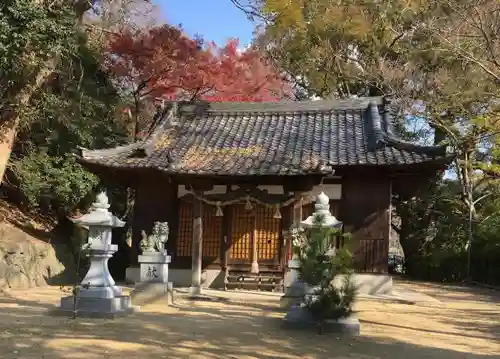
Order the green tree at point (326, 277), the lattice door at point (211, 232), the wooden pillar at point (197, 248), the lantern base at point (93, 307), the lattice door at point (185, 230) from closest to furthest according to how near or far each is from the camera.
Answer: the green tree at point (326, 277) < the lantern base at point (93, 307) < the wooden pillar at point (197, 248) < the lattice door at point (211, 232) < the lattice door at point (185, 230)

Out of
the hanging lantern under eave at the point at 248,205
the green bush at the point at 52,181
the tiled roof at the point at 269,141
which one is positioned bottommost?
the hanging lantern under eave at the point at 248,205

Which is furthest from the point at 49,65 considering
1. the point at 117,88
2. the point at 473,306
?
the point at 473,306

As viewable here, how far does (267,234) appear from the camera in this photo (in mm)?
14281

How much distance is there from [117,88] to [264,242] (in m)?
Result: 10.0

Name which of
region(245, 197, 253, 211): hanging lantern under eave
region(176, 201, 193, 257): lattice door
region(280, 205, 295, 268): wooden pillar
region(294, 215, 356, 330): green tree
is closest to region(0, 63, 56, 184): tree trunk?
region(176, 201, 193, 257): lattice door

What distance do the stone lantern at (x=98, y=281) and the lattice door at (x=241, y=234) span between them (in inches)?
197

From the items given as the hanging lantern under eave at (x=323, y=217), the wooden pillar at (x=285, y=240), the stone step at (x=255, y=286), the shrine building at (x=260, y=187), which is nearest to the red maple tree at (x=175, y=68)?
the shrine building at (x=260, y=187)

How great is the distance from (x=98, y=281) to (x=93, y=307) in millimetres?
474

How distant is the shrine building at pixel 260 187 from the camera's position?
1327 centimetres

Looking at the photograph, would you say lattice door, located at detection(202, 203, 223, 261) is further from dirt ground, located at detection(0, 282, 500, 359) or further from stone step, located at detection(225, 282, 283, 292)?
dirt ground, located at detection(0, 282, 500, 359)

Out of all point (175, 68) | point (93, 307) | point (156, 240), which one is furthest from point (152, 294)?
point (175, 68)

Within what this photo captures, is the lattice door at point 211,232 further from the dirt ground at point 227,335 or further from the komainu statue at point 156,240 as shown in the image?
the dirt ground at point 227,335

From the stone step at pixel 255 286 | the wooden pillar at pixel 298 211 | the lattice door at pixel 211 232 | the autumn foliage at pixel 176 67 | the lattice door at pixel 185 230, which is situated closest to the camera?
the wooden pillar at pixel 298 211

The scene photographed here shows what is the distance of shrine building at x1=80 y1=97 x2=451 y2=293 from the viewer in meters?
13.3
